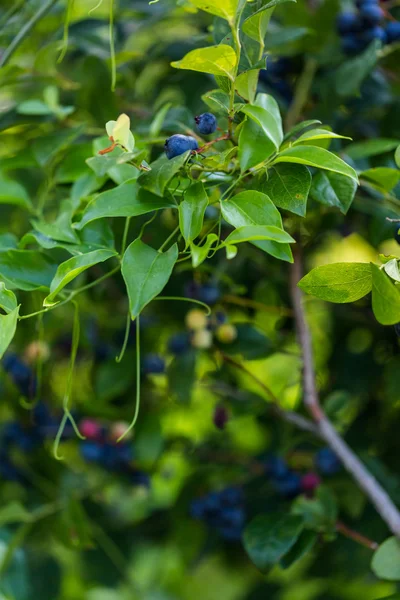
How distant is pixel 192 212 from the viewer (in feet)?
1.61

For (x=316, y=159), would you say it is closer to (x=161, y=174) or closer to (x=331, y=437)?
(x=161, y=174)

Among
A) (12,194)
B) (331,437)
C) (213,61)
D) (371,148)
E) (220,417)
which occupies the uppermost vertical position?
(213,61)

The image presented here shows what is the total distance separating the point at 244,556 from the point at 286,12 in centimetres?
90

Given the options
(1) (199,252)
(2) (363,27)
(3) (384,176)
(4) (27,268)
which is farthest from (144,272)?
(2) (363,27)

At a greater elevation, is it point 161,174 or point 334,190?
point 161,174

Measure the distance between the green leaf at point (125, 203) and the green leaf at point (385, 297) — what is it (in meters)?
0.15

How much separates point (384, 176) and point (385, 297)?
236 mm

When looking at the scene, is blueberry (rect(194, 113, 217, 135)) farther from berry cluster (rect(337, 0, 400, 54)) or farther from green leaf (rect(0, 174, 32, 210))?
berry cluster (rect(337, 0, 400, 54))

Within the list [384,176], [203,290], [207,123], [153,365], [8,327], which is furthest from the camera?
[153,365]

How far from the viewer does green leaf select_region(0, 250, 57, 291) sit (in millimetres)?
558

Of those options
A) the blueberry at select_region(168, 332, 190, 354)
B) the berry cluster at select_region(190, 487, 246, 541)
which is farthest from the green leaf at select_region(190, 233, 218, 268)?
the berry cluster at select_region(190, 487, 246, 541)

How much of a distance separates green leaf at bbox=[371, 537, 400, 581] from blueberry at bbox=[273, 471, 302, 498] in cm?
27

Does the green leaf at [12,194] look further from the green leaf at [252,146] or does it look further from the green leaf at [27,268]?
the green leaf at [252,146]

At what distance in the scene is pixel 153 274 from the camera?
48cm
